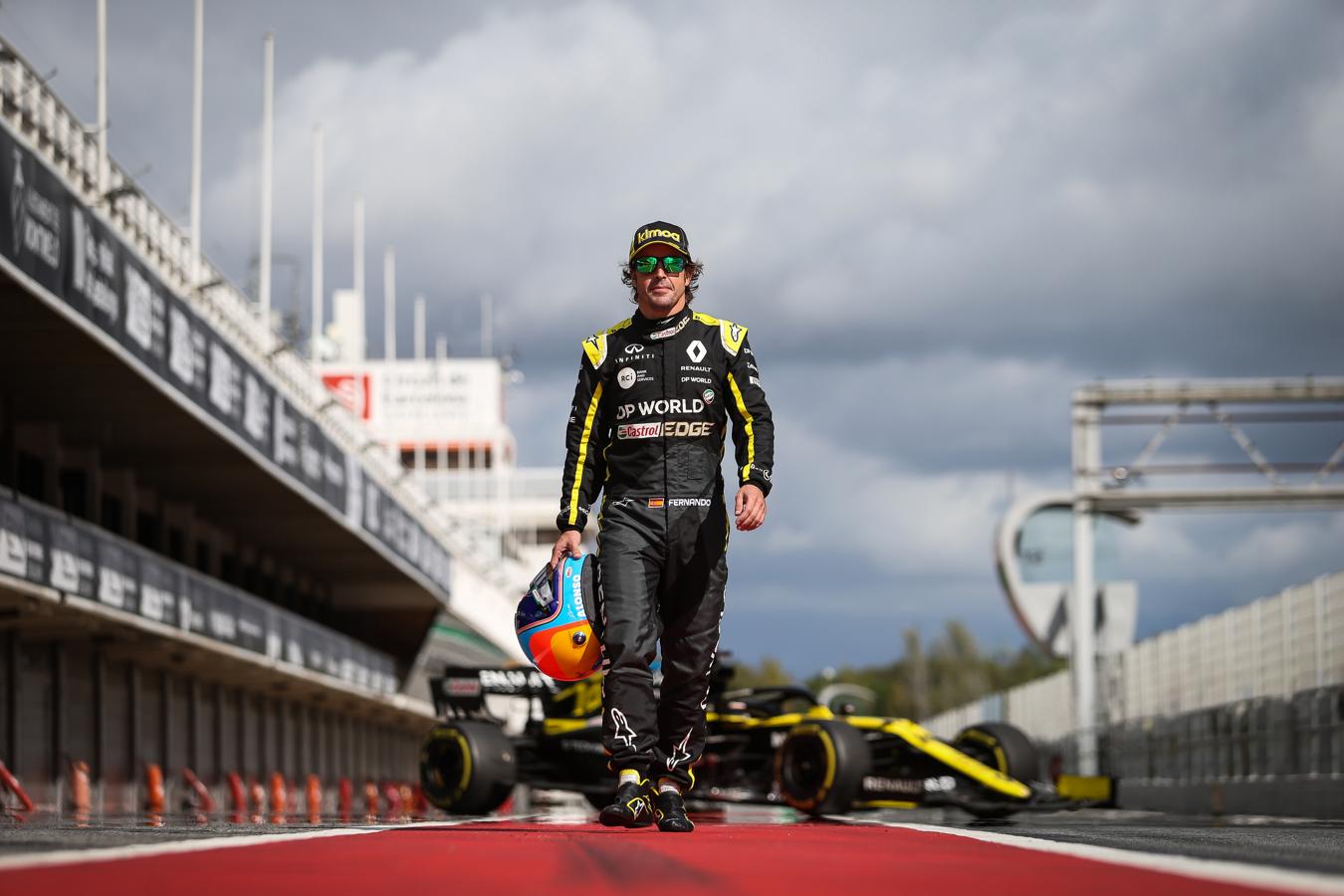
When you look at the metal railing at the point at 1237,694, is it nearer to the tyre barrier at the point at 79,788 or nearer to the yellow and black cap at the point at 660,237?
the yellow and black cap at the point at 660,237

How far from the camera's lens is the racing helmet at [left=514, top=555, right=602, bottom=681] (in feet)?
23.3

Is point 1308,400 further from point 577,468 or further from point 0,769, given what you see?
point 577,468

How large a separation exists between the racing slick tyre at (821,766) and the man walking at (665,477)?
349cm

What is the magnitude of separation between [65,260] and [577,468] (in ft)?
44.9

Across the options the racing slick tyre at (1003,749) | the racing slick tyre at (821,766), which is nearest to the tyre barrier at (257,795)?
the racing slick tyre at (1003,749)

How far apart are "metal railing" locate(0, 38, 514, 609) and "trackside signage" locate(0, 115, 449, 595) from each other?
35 cm

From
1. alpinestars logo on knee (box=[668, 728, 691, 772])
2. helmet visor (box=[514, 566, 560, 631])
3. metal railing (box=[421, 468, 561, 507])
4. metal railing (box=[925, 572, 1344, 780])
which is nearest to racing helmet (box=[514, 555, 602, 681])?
helmet visor (box=[514, 566, 560, 631])

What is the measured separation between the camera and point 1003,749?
12641mm

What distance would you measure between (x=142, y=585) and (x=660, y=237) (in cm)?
2041

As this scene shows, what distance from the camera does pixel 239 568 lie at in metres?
41.8

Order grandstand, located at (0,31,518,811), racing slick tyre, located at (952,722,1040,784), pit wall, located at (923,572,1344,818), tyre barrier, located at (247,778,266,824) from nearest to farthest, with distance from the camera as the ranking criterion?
racing slick tyre, located at (952,722,1040,784)
pit wall, located at (923,572,1344,818)
grandstand, located at (0,31,518,811)
tyre barrier, located at (247,778,266,824)

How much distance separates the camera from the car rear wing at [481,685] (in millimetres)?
12258

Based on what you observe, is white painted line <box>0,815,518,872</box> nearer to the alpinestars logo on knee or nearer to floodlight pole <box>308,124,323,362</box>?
Result: the alpinestars logo on knee

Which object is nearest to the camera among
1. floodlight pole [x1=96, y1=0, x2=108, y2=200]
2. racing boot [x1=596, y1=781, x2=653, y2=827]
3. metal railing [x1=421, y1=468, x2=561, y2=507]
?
racing boot [x1=596, y1=781, x2=653, y2=827]
